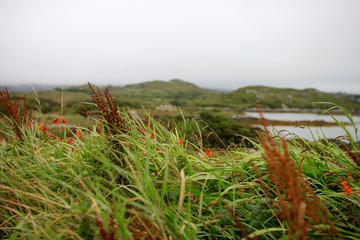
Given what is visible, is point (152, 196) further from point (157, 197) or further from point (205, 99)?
point (205, 99)

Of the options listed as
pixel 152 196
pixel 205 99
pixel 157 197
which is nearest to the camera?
pixel 152 196

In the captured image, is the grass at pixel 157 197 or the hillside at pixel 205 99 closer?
the grass at pixel 157 197

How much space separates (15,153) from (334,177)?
11.8 feet

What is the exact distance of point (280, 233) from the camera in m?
1.46

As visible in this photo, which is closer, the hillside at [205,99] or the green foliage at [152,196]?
the green foliage at [152,196]

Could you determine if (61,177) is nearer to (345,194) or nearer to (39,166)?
(39,166)

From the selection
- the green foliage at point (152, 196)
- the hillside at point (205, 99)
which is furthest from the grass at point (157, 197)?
the hillside at point (205, 99)

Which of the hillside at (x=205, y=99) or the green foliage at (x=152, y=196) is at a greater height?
the hillside at (x=205, y=99)

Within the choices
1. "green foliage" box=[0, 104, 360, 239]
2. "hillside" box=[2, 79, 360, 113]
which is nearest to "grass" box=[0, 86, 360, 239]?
"green foliage" box=[0, 104, 360, 239]

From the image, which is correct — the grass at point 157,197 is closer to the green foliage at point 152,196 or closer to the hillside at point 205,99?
the green foliage at point 152,196

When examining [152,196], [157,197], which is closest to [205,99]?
[157,197]

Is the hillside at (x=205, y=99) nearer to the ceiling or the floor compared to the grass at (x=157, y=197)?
nearer to the ceiling

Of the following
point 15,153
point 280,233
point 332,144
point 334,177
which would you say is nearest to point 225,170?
point 280,233

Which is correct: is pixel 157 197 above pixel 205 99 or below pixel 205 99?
below
